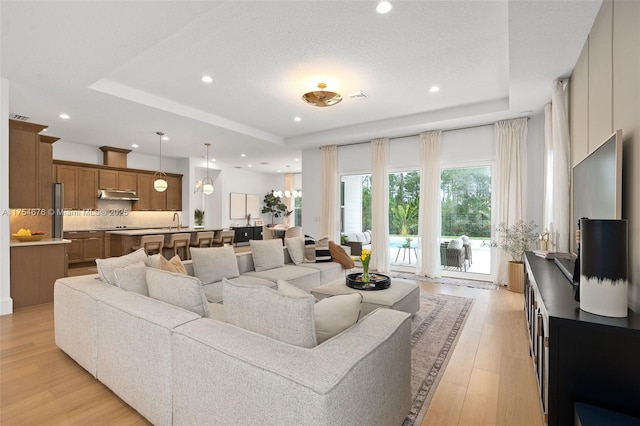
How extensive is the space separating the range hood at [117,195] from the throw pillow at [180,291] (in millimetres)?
6795

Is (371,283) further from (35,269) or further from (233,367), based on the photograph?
(35,269)

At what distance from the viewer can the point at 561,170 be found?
368cm

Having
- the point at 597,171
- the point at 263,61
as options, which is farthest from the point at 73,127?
the point at 597,171

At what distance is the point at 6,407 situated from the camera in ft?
6.80

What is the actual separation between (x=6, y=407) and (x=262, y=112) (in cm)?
480

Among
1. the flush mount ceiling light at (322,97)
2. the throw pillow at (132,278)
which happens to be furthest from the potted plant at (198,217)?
the throw pillow at (132,278)

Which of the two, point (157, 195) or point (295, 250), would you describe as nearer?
point (295, 250)

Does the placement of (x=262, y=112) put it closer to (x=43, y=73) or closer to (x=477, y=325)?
(x=43, y=73)

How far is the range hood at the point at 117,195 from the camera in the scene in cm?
774

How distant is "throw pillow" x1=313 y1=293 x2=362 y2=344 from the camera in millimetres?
1703

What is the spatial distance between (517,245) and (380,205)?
2627mm

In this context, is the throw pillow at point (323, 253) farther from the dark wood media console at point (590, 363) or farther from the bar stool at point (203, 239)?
the dark wood media console at point (590, 363)

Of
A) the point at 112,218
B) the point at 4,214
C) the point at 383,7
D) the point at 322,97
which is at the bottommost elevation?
the point at 112,218

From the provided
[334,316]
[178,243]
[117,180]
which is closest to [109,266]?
[334,316]
